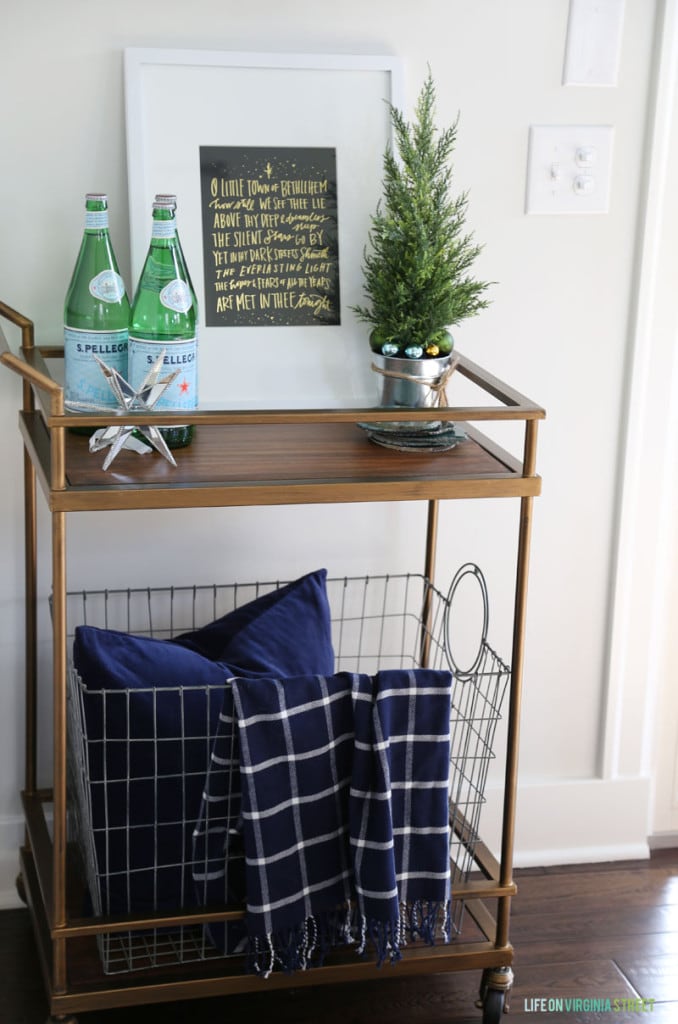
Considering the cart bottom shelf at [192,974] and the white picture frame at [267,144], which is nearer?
the cart bottom shelf at [192,974]

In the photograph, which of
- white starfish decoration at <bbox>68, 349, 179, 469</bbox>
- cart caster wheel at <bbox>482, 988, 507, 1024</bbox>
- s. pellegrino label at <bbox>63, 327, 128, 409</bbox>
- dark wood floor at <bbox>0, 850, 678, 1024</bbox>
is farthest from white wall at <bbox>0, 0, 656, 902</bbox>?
cart caster wheel at <bbox>482, 988, 507, 1024</bbox>

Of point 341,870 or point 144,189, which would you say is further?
point 144,189

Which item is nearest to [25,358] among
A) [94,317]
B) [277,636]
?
[94,317]

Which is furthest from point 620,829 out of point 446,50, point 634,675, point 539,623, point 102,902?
point 446,50

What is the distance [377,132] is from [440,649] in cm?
83

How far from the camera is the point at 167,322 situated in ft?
4.98

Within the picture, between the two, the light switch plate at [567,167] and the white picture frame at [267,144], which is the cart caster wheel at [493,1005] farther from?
the light switch plate at [567,167]

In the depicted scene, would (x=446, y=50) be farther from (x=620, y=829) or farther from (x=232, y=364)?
(x=620, y=829)

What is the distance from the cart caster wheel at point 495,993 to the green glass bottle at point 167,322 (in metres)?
0.87

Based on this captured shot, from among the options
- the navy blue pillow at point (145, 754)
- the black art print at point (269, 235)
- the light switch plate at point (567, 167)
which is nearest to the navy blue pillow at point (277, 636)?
the navy blue pillow at point (145, 754)

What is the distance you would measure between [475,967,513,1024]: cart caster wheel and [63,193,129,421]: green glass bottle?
0.94m

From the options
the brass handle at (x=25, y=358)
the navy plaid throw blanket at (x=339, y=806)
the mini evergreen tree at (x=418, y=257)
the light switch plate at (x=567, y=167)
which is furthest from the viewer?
the light switch plate at (x=567, y=167)

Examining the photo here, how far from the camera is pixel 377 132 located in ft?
5.69

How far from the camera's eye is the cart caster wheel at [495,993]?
167 centimetres
